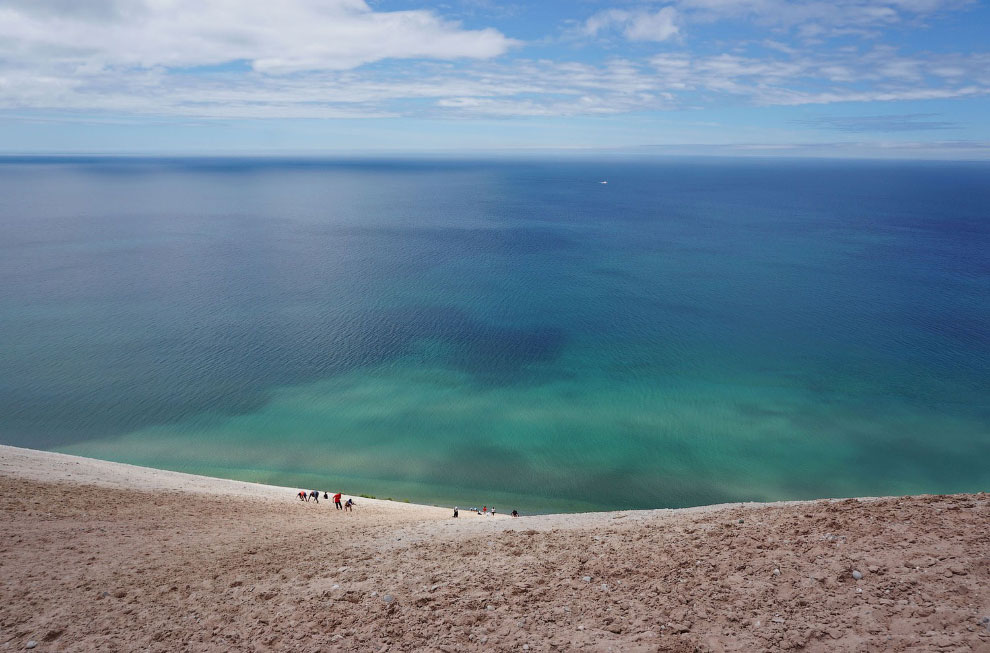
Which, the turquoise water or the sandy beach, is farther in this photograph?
the turquoise water

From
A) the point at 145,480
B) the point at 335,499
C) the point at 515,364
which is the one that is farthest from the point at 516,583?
the point at 515,364

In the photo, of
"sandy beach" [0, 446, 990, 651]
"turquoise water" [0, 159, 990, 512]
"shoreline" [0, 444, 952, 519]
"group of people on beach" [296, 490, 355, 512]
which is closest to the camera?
"sandy beach" [0, 446, 990, 651]

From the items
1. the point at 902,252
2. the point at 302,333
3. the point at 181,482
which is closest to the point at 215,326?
the point at 302,333

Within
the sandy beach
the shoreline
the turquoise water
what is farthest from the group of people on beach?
the sandy beach

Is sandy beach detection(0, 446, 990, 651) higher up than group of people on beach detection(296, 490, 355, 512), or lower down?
higher up

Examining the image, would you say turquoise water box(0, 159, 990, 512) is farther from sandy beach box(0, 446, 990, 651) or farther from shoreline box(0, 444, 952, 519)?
sandy beach box(0, 446, 990, 651)

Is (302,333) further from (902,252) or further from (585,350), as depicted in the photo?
(902,252)

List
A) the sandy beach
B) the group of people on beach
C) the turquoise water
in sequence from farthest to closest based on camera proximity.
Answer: the turquoise water < the group of people on beach < the sandy beach
